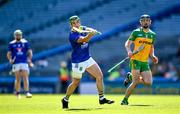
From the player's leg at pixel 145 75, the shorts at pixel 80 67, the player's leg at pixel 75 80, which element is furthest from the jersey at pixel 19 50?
the player's leg at pixel 75 80

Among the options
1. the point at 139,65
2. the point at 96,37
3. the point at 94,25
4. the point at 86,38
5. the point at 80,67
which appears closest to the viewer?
the point at 86,38

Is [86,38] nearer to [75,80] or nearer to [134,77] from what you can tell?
[75,80]

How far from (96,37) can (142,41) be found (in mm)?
17398

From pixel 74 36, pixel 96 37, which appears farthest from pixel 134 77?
pixel 96 37

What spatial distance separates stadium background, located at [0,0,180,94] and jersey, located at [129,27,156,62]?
40.5 feet

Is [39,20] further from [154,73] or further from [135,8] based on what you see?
[154,73]

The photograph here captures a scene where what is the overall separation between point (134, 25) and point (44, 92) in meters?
5.94

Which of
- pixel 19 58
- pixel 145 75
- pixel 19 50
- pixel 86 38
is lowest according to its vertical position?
pixel 145 75

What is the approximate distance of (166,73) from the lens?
2930 centimetres

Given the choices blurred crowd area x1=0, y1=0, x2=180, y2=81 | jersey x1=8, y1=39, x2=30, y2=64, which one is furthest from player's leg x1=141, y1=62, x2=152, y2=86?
blurred crowd area x1=0, y1=0, x2=180, y2=81

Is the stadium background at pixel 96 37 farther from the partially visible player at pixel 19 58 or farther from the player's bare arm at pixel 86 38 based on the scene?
the player's bare arm at pixel 86 38

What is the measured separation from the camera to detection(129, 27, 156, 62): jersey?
15773mm

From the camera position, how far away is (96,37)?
3319cm

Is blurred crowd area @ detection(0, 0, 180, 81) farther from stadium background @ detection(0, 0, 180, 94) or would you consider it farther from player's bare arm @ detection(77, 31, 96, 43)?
player's bare arm @ detection(77, 31, 96, 43)
